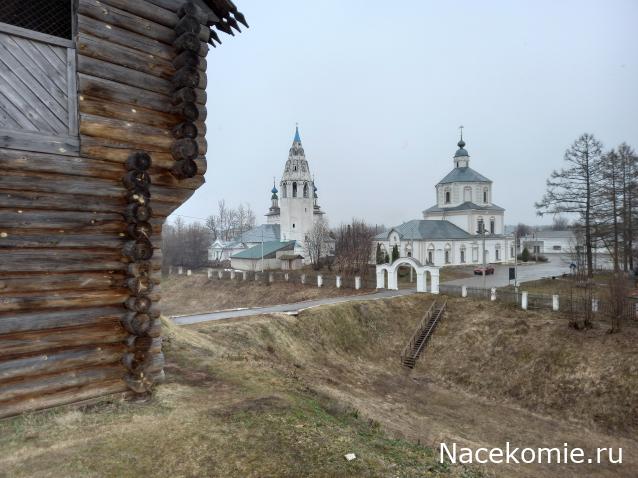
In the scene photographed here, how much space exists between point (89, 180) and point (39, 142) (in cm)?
76

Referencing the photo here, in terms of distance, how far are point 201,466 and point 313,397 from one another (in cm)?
384

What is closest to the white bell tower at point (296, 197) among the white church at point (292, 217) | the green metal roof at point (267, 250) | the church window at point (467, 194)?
the white church at point (292, 217)

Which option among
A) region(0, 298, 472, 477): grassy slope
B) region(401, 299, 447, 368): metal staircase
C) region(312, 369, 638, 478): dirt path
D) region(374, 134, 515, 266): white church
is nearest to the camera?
region(0, 298, 472, 477): grassy slope

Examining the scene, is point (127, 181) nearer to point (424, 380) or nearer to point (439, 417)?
point (439, 417)

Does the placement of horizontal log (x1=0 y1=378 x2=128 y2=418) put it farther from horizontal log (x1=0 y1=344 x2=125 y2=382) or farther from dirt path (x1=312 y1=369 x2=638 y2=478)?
dirt path (x1=312 y1=369 x2=638 y2=478)

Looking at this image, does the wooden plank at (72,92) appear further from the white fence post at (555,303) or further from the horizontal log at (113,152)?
the white fence post at (555,303)

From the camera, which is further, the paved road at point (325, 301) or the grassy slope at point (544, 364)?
the paved road at point (325, 301)

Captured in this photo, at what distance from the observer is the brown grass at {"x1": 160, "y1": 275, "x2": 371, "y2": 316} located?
31.6 m

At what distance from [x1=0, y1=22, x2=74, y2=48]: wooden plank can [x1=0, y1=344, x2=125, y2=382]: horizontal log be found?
433 centimetres

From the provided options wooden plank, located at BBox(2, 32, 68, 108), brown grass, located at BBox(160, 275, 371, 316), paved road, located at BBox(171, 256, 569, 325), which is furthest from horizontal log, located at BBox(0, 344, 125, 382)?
brown grass, located at BBox(160, 275, 371, 316)

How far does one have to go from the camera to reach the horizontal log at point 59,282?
5379 mm

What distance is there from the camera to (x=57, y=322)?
18.6 ft

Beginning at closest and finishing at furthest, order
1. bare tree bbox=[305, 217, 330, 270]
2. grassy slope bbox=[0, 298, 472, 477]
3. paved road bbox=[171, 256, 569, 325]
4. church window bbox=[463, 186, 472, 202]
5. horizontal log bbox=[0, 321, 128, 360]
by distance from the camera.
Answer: grassy slope bbox=[0, 298, 472, 477] < horizontal log bbox=[0, 321, 128, 360] < paved road bbox=[171, 256, 569, 325] < bare tree bbox=[305, 217, 330, 270] < church window bbox=[463, 186, 472, 202]

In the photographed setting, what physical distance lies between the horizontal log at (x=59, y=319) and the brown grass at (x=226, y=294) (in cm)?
→ 2355
